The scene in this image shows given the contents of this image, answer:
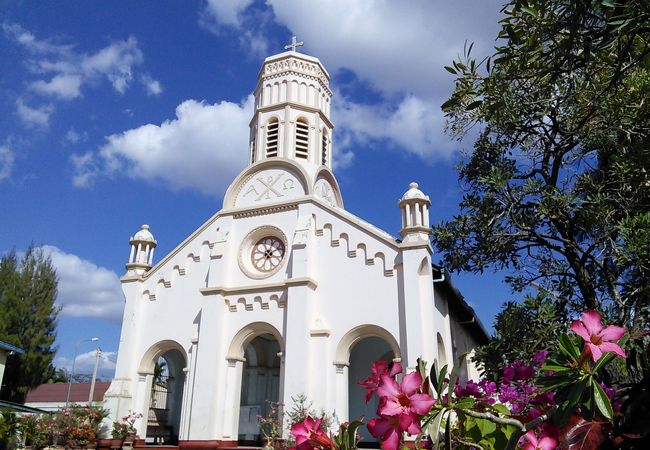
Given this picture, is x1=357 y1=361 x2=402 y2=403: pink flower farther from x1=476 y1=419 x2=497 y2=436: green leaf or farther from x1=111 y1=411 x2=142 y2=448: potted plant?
x1=111 y1=411 x2=142 y2=448: potted plant

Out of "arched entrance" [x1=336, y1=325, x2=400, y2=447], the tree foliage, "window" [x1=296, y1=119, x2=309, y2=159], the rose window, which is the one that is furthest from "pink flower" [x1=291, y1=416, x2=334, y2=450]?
"window" [x1=296, y1=119, x2=309, y2=159]

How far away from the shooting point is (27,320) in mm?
27844

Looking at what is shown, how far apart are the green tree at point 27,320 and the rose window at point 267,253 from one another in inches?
642

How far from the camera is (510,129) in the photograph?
33.7ft

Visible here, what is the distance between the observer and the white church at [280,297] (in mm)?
16000

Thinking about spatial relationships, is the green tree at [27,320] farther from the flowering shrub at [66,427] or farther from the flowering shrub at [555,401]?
the flowering shrub at [555,401]

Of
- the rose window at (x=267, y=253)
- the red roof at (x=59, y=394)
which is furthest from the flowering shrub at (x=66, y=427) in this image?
the red roof at (x=59, y=394)

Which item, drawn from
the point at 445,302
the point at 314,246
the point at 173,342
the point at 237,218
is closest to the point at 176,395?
the point at 173,342

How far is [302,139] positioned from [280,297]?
737 centimetres

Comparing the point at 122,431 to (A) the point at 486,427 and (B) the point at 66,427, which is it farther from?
(A) the point at 486,427

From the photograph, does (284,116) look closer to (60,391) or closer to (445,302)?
(445,302)

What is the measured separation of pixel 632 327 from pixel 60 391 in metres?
46.4

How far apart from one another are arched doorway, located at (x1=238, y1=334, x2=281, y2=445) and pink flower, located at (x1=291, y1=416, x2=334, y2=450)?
1913 cm

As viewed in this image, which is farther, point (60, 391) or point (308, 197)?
point (60, 391)
